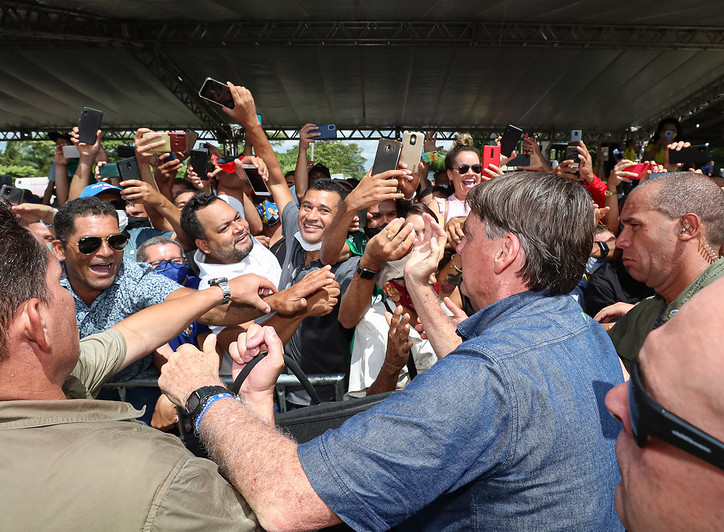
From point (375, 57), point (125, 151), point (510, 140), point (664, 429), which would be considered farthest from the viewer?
point (375, 57)

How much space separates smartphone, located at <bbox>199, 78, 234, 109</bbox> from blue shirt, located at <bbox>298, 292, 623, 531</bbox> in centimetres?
300

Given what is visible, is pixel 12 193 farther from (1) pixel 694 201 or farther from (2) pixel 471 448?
(1) pixel 694 201

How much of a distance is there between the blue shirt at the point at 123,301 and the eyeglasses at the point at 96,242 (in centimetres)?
20

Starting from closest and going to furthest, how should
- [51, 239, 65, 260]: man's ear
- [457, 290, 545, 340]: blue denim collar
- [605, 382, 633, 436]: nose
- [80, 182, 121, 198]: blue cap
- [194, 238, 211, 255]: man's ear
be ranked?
[605, 382, 633, 436]: nose
[457, 290, 545, 340]: blue denim collar
[51, 239, 65, 260]: man's ear
[194, 238, 211, 255]: man's ear
[80, 182, 121, 198]: blue cap

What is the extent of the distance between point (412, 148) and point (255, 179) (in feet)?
6.95

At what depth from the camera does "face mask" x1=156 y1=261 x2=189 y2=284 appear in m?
3.61

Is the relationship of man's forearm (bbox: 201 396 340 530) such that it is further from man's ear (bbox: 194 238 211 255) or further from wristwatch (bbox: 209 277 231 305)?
man's ear (bbox: 194 238 211 255)

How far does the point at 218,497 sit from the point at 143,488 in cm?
19

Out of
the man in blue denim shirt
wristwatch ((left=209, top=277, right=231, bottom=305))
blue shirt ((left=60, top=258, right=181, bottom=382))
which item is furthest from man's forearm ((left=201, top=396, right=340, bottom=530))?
blue shirt ((left=60, top=258, right=181, bottom=382))

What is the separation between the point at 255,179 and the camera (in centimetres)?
478

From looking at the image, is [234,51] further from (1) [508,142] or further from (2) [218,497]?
(2) [218,497]

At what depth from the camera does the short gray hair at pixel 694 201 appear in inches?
97.0

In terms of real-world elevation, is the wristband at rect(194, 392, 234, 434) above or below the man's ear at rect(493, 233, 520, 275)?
below

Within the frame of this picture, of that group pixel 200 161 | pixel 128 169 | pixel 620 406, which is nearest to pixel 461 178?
pixel 200 161
